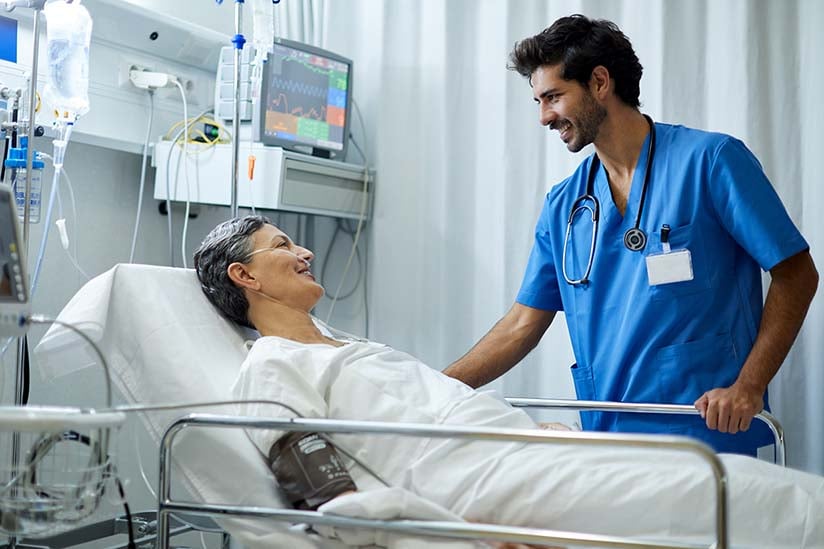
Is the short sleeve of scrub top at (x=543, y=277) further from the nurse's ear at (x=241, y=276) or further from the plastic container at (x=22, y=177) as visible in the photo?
the plastic container at (x=22, y=177)

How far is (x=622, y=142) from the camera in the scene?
245 centimetres

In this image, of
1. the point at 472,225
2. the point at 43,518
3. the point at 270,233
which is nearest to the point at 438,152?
the point at 472,225

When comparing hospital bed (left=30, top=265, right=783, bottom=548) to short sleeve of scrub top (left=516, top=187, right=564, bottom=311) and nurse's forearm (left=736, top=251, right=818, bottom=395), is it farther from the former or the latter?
short sleeve of scrub top (left=516, top=187, right=564, bottom=311)

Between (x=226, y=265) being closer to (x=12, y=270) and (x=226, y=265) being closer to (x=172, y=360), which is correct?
(x=172, y=360)

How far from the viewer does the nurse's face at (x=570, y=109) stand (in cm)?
245

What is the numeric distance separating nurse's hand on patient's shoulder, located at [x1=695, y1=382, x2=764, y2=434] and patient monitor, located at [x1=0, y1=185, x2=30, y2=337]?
1411 millimetres

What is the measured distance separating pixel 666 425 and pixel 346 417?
2.90ft

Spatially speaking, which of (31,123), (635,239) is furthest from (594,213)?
(31,123)

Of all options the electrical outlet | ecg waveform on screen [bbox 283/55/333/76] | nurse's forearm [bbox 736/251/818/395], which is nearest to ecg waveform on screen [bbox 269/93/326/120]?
ecg waveform on screen [bbox 283/55/333/76]

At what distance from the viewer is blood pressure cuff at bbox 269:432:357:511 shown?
1627mm

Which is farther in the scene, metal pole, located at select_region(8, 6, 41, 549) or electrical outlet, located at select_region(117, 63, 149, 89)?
electrical outlet, located at select_region(117, 63, 149, 89)

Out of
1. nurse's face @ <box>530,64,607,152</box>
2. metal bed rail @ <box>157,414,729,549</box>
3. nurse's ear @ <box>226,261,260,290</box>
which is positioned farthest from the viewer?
nurse's face @ <box>530,64,607,152</box>

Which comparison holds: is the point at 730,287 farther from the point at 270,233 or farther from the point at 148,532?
the point at 148,532

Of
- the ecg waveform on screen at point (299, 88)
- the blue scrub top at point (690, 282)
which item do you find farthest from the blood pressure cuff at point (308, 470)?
the ecg waveform on screen at point (299, 88)
